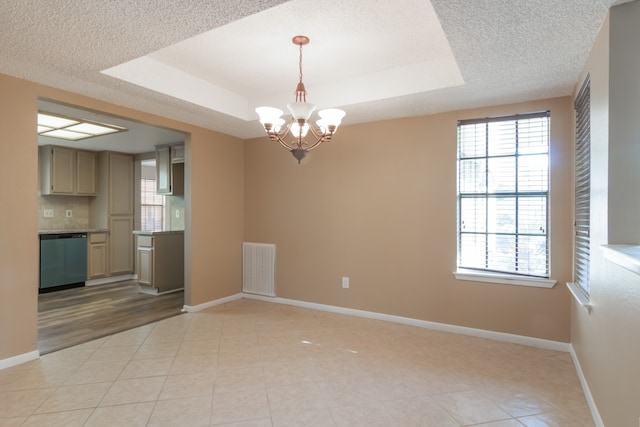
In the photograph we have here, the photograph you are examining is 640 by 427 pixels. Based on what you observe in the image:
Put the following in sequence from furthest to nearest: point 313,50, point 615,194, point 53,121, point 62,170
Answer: point 62,170
point 53,121
point 313,50
point 615,194

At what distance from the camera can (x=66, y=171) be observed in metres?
5.86

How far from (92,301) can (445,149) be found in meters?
4.93

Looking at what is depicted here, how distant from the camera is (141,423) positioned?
6.57 ft

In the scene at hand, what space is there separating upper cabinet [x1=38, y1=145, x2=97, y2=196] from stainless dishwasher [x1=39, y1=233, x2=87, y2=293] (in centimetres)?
84

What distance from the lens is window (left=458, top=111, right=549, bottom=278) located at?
10.7 feet

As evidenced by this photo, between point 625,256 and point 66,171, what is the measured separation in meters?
7.13

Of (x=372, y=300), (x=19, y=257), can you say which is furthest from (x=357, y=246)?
(x=19, y=257)

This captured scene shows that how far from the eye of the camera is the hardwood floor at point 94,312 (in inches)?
134

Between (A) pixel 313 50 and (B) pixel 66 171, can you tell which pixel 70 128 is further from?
(A) pixel 313 50

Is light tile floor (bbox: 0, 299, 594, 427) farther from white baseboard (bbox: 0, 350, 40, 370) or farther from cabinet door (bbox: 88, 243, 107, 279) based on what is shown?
cabinet door (bbox: 88, 243, 107, 279)

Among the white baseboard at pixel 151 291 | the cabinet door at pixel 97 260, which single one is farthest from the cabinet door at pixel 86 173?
the white baseboard at pixel 151 291

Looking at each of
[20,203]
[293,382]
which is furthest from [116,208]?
[293,382]

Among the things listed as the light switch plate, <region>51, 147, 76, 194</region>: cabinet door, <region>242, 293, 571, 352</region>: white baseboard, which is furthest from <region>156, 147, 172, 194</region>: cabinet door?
the light switch plate

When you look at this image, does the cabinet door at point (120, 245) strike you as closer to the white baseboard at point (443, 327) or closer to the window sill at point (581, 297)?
the white baseboard at point (443, 327)
